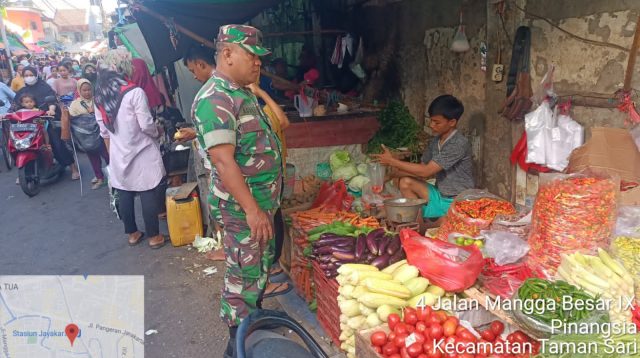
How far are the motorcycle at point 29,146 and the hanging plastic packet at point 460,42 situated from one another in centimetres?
693

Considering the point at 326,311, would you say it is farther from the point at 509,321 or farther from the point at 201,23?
the point at 201,23

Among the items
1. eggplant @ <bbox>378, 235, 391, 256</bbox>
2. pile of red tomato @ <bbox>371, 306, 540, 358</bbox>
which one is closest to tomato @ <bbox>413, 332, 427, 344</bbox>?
pile of red tomato @ <bbox>371, 306, 540, 358</bbox>

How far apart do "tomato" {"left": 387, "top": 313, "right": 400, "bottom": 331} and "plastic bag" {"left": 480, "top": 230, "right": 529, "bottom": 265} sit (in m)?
0.80

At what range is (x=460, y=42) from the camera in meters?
4.85

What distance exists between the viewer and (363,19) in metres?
7.43

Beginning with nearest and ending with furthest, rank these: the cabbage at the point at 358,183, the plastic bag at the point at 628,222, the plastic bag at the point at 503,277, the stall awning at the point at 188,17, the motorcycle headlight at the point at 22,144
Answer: the plastic bag at the point at 503,277, the plastic bag at the point at 628,222, the stall awning at the point at 188,17, the cabbage at the point at 358,183, the motorcycle headlight at the point at 22,144

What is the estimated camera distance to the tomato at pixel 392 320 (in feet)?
8.48

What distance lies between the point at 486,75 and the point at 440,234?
79.2 inches

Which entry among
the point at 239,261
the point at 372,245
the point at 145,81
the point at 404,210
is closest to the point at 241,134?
the point at 239,261

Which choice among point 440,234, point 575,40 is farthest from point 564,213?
point 575,40

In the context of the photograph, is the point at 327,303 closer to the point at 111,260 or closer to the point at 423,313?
the point at 423,313

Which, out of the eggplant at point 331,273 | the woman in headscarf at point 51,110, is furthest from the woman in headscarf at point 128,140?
the woman in headscarf at point 51,110

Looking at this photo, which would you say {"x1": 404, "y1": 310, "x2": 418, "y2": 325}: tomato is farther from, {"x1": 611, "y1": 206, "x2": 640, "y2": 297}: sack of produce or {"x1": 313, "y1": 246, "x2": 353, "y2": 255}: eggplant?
{"x1": 611, "y1": 206, "x2": 640, "y2": 297}: sack of produce

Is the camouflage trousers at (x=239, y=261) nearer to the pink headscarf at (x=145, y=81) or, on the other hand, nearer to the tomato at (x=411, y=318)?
the tomato at (x=411, y=318)
